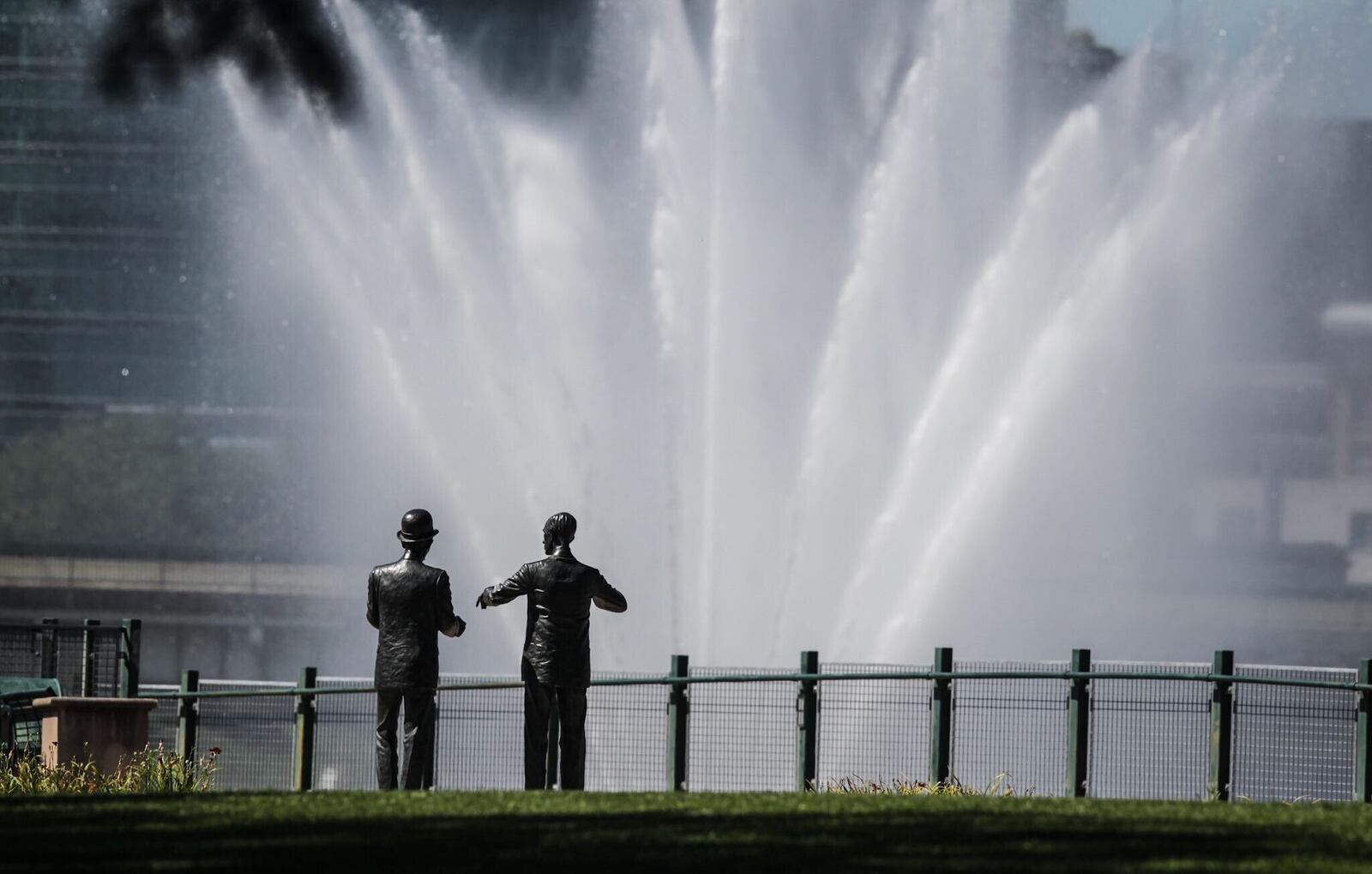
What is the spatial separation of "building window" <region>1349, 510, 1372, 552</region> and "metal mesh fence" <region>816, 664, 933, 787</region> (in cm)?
5843

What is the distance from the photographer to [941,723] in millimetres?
15664

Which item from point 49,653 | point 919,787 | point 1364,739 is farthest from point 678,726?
point 49,653

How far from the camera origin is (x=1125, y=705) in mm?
15852

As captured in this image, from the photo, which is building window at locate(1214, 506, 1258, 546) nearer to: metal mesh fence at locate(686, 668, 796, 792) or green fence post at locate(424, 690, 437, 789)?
metal mesh fence at locate(686, 668, 796, 792)

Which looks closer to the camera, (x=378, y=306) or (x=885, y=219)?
(x=885, y=219)

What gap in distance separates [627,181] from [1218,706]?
34581mm

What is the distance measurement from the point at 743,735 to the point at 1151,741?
2876 mm

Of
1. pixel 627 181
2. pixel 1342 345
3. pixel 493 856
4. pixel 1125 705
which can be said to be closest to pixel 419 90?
pixel 627 181

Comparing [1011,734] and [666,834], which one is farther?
[1011,734]

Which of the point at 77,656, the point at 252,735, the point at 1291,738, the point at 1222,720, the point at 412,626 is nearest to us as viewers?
the point at 412,626

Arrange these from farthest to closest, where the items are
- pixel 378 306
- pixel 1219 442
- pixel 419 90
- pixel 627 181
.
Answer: pixel 1219 442 < pixel 419 90 < pixel 627 181 < pixel 378 306

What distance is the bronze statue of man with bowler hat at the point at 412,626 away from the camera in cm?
1275

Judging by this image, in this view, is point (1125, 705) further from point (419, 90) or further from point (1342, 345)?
point (1342, 345)

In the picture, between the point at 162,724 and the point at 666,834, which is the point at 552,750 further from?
the point at 666,834
